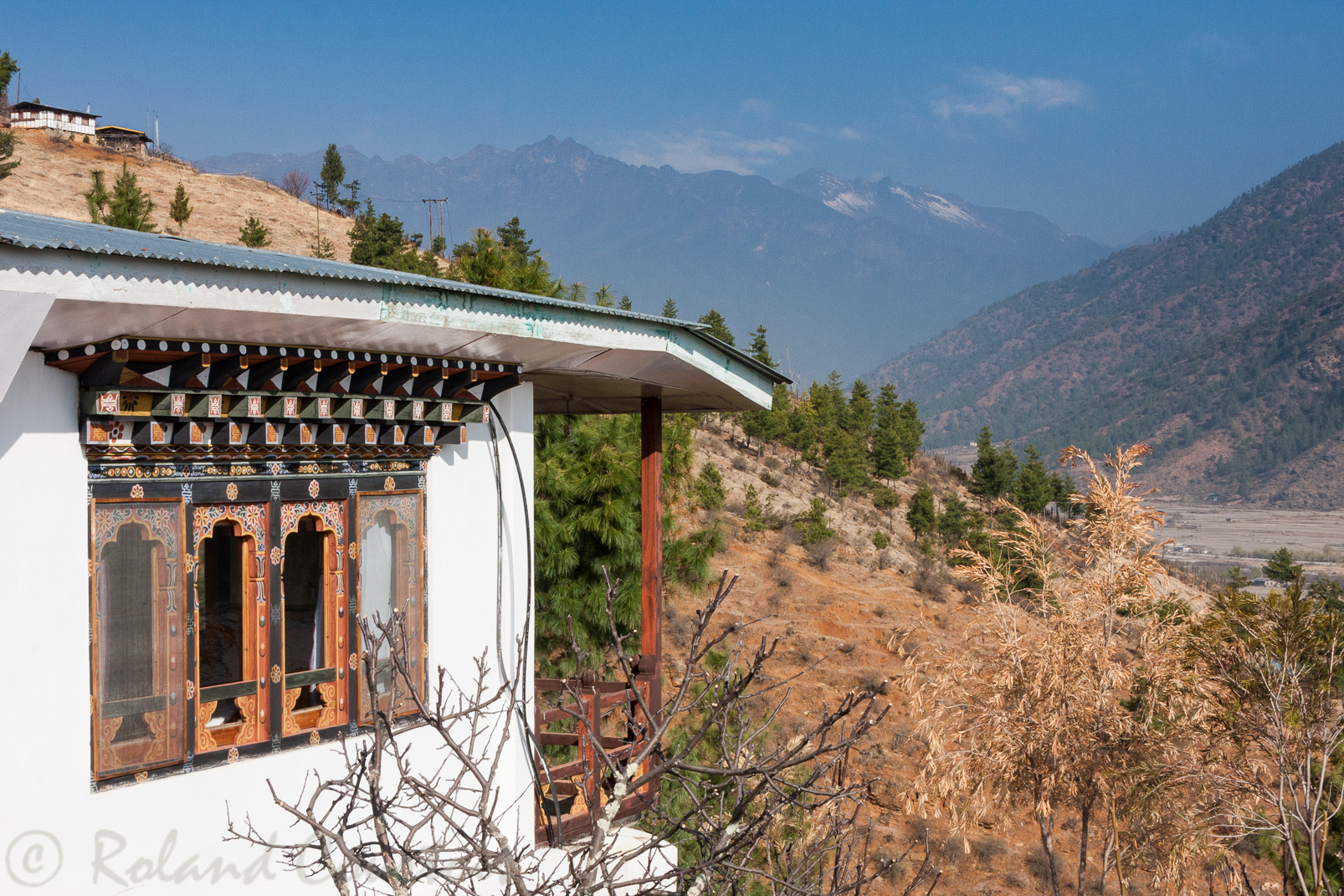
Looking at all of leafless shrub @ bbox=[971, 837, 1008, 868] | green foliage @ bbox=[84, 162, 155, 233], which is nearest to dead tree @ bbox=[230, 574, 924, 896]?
leafless shrub @ bbox=[971, 837, 1008, 868]

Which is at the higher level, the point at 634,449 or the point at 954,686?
the point at 634,449

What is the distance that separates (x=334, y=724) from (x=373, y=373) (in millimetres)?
1930

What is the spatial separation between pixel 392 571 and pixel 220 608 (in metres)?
2.25

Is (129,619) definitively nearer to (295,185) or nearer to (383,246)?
(383,246)

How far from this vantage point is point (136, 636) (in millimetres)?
4762

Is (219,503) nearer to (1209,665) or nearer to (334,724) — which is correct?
(334,724)

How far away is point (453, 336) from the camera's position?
18.2ft

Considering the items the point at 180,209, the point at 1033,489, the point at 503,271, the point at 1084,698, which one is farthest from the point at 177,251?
the point at 1033,489

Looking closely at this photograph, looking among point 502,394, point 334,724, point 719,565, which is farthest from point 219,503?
point 719,565

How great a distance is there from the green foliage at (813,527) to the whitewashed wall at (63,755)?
82.8 feet

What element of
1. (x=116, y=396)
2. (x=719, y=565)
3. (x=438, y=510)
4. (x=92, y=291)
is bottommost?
(x=719, y=565)

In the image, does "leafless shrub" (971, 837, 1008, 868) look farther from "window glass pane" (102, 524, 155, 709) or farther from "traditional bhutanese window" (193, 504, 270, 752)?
"window glass pane" (102, 524, 155, 709)

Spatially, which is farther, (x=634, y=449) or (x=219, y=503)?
(x=634, y=449)

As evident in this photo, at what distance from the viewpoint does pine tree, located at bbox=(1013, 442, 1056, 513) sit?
4131cm
